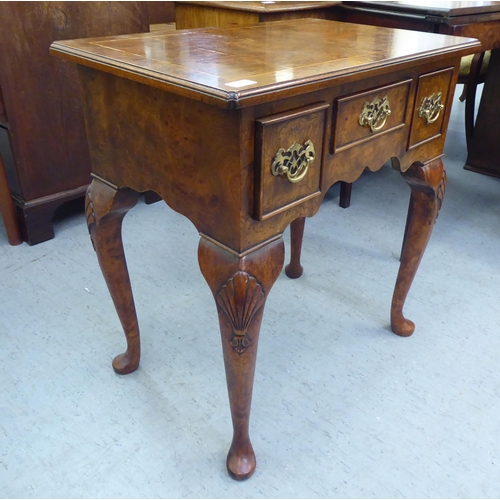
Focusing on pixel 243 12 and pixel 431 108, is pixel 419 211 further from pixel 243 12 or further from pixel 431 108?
pixel 243 12

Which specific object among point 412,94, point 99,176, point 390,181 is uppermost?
point 412,94

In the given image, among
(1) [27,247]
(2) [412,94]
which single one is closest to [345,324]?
(2) [412,94]

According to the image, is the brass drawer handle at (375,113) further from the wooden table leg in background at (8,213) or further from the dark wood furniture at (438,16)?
the wooden table leg in background at (8,213)

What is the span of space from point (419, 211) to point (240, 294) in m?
0.58

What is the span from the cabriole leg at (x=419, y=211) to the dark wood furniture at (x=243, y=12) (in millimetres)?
723

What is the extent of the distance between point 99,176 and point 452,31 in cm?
109

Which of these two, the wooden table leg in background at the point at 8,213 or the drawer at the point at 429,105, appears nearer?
the drawer at the point at 429,105

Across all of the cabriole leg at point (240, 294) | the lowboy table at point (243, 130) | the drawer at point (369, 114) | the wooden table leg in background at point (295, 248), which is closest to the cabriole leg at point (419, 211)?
the lowboy table at point (243, 130)

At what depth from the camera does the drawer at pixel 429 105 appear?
97 cm

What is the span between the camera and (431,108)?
1010 millimetres

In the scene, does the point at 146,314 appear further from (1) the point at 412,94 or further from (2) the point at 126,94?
(1) the point at 412,94

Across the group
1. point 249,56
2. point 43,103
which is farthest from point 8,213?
point 249,56

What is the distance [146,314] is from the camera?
1387 millimetres

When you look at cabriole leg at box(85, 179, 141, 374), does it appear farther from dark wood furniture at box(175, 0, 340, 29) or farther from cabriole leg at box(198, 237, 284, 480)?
dark wood furniture at box(175, 0, 340, 29)
